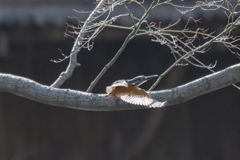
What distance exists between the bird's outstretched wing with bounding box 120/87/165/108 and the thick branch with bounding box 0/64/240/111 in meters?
0.02

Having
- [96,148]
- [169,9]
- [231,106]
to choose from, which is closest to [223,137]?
[231,106]

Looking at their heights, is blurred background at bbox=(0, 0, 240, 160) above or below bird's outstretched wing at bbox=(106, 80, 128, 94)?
below

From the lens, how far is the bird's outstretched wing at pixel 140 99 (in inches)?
93.9

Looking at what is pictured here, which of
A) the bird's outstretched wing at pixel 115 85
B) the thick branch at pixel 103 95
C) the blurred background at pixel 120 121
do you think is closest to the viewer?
the thick branch at pixel 103 95

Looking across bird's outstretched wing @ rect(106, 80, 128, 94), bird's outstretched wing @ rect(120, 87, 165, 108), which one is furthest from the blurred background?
bird's outstretched wing @ rect(120, 87, 165, 108)

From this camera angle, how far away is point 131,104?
242 centimetres

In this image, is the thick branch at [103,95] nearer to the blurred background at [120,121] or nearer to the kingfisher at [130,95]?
the kingfisher at [130,95]

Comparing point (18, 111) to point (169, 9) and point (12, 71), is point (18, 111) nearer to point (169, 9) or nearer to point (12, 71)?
point (12, 71)

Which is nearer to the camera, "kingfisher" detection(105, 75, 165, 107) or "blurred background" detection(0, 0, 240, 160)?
"kingfisher" detection(105, 75, 165, 107)

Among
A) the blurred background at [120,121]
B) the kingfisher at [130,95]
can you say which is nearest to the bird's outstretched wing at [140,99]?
the kingfisher at [130,95]

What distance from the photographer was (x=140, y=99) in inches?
96.4

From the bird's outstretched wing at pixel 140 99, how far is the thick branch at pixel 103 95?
0.07 feet

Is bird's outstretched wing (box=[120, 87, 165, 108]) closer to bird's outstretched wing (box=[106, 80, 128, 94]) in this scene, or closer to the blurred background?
bird's outstretched wing (box=[106, 80, 128, 94])

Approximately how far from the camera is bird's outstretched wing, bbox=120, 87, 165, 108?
2.38 metres
